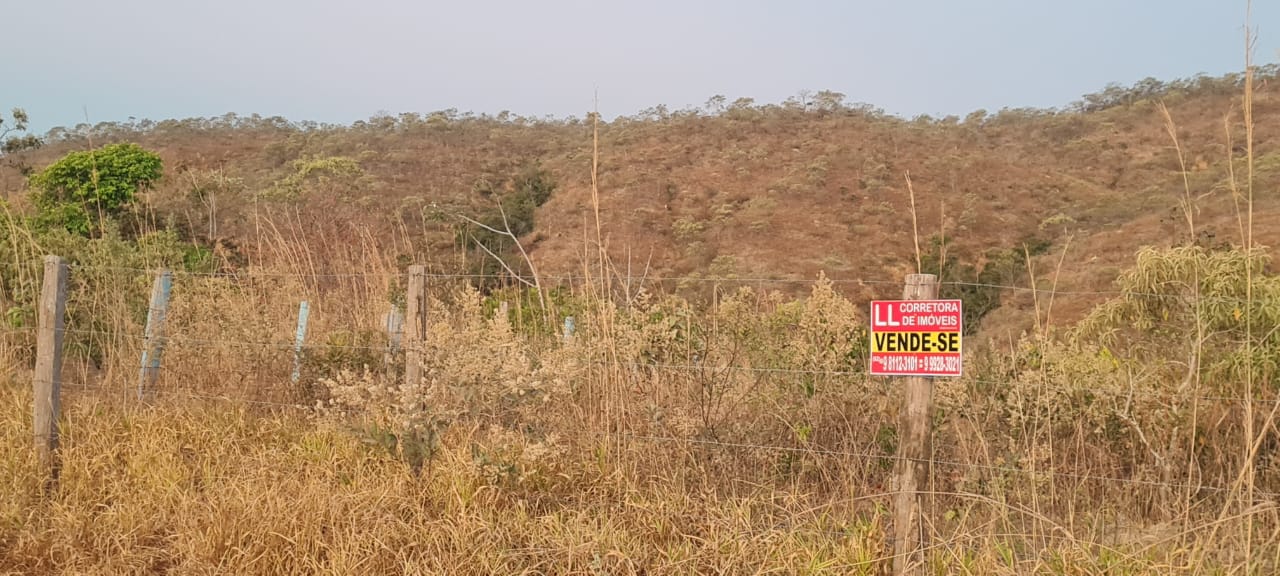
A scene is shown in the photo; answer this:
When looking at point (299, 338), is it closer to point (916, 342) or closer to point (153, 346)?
point (153, 346)

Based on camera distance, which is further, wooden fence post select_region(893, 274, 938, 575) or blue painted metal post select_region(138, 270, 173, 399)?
blue painted metal post select_region(138, 270, 173, 399)

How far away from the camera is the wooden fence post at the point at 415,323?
4.57m

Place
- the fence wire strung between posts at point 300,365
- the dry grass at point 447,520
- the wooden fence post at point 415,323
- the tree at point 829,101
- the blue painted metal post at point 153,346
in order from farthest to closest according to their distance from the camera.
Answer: the tree at point 829,101 → the blue painted metal post at point 153,346 → the wooden fence post at point 415,323 → the fence wire strung between posts at point 300,365 → the dry grass at point 447,520

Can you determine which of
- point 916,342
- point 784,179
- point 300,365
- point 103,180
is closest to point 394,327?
point 300,365

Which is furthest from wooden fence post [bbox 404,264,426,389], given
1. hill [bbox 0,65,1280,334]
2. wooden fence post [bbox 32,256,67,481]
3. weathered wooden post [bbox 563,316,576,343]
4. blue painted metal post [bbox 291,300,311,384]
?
hill [bbox 0,65,1280,334]

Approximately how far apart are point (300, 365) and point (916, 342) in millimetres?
3751

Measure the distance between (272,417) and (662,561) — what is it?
2677mm

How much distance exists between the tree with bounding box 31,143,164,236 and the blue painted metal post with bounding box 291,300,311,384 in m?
15.0

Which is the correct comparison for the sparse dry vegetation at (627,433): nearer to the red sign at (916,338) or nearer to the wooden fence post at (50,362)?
the wooden fence post at (50,362)

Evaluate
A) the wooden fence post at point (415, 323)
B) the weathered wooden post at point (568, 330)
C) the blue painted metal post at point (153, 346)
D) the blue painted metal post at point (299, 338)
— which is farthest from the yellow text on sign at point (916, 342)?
the blue painted metal post at point (153, 346)

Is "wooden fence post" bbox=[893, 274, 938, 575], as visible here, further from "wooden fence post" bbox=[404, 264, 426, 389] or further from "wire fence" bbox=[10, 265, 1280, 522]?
"wooden fence post" bbox=[404, 264, 426, 389]

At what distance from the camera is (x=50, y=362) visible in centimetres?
454

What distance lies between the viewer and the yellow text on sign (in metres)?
3.16

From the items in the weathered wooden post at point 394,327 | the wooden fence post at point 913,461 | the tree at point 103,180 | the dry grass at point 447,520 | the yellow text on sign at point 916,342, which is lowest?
the dry grass at point 447,520
